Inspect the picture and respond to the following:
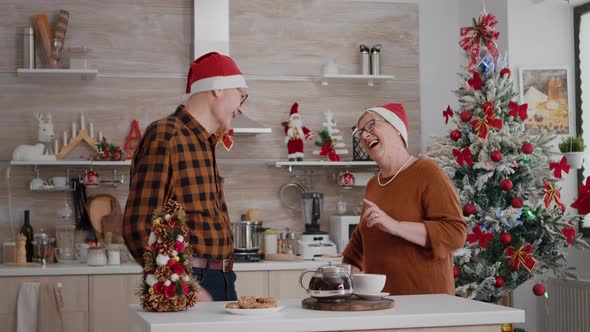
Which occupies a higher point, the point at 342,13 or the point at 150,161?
the point at 342,13

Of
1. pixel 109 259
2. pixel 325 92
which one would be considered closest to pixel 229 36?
pixel 325 92

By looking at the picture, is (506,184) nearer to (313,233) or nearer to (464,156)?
(464,156)

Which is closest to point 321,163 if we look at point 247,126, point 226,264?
point 247,126

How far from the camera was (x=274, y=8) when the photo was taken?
6.02 meters

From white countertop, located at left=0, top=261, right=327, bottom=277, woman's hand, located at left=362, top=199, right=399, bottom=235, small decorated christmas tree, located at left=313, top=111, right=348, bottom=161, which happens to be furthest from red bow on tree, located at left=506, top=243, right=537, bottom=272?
woman's hand, located at left=362, top=199, right=399, bottom=235

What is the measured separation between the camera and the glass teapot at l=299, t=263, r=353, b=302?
2.49m

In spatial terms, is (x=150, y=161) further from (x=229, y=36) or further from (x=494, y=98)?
(x=229, y=36)

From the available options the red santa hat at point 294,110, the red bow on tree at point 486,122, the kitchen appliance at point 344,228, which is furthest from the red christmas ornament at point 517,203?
the red santa hat at point 294,110

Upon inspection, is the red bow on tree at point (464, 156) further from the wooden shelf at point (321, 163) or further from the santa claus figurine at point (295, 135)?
the santa claus figurine at point (295, 135)

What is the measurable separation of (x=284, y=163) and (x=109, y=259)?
1.34 metres

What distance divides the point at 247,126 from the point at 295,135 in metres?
0.40

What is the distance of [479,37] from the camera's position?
4.96 meters

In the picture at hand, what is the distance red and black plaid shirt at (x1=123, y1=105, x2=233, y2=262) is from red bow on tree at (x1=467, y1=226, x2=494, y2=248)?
7.45 ft

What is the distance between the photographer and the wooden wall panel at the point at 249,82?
18.6 ft
